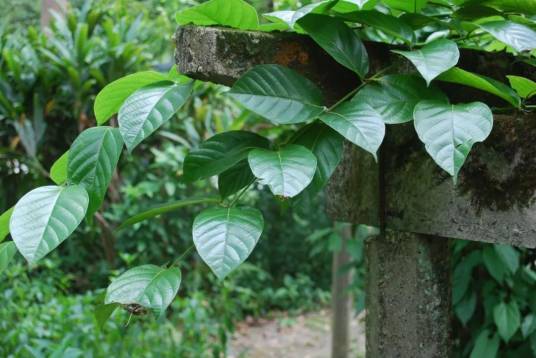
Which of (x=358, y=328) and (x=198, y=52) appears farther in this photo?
(x=358, y=328)

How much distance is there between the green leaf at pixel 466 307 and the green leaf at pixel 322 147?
1.27 metres

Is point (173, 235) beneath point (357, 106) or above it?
beneath

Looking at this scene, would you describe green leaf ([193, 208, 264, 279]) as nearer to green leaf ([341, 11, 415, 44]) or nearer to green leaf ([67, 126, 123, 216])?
green leaf ([67, 126, 123, 216])

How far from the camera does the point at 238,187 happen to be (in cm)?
108

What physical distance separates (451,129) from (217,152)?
15.3 inches

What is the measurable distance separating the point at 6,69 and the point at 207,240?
11.3 ft

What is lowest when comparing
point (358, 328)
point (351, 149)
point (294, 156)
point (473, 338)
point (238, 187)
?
point (358, 328)

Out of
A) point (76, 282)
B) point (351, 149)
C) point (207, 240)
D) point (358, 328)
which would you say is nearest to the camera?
point (207, 240)

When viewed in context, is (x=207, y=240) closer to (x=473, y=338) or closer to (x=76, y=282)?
(x=473, y=338)

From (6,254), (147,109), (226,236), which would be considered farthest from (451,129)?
(6,254)

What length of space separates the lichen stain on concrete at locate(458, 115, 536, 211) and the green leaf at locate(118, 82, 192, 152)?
51 centimetres

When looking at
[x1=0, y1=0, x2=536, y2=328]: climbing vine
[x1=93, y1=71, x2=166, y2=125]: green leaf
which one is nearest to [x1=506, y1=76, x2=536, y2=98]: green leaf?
[x1=0, y1=0, x2=536, y2=328]: climbing vine

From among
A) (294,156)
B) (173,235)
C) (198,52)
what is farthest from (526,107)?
(173,235)

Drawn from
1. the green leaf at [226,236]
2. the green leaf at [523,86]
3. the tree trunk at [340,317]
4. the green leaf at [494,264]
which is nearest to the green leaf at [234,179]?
the green leaf at [226,236]
